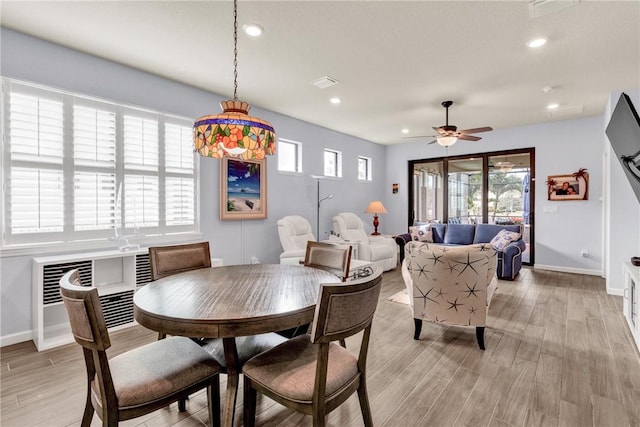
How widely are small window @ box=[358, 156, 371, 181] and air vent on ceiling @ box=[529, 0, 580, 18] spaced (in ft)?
16.0

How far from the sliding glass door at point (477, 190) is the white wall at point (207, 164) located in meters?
1.06

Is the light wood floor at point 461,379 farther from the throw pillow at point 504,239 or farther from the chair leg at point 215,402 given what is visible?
the throw pillow at point 504,239

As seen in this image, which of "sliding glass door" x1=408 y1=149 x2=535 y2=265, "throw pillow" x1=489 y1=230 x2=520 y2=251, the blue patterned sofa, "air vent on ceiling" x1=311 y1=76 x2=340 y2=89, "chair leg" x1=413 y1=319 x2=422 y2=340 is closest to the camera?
"chair leg" x1=413 y1=319 x2=422 y2=340

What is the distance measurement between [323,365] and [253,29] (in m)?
2.65

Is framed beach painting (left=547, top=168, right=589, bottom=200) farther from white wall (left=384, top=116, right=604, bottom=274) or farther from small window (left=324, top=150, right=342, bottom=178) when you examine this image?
small window (left=324, top=150, right=342, bottom=178)

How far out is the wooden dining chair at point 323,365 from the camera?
1.30m

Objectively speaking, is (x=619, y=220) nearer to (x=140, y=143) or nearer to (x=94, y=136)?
(x=140, y=143)

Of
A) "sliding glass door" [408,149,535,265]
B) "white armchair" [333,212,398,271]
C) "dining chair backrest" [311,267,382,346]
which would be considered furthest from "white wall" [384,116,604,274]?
"dining chair backrest" [311,267,382,346]

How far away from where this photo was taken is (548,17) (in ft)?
8.37

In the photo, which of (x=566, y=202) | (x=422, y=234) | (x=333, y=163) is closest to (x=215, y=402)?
(x=333, y=163)

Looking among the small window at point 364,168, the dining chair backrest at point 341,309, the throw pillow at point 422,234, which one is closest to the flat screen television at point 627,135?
the dining chair backrest at point 341,309

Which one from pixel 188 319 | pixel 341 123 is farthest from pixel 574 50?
pixel 188 319

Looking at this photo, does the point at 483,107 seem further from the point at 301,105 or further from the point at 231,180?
the point at 231,180

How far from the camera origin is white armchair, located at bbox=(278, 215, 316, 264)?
456 centimetres
